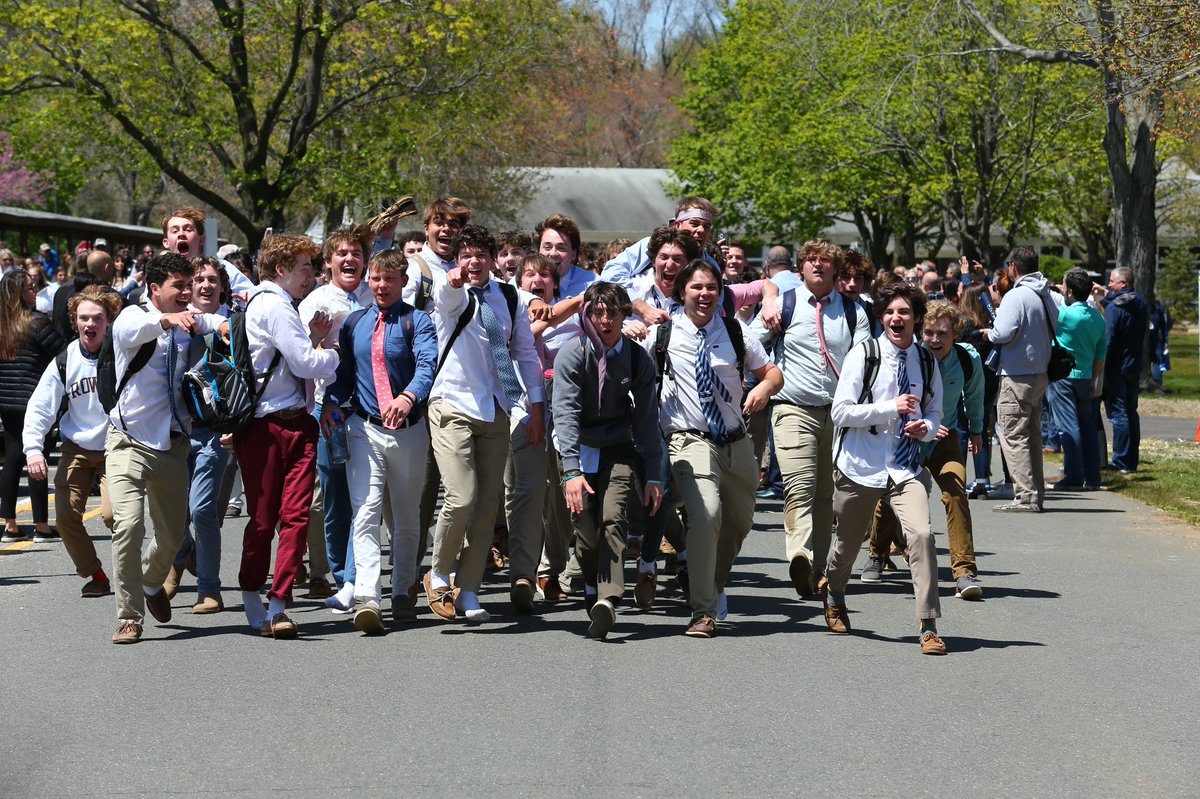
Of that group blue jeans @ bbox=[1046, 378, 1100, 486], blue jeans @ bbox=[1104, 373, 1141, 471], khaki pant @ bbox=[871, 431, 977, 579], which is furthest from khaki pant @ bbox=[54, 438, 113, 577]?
blue jeans @ bbox=[1104, 373, 1141, 471]

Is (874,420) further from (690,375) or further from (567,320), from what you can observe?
(567,320)

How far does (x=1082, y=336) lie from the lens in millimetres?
15828

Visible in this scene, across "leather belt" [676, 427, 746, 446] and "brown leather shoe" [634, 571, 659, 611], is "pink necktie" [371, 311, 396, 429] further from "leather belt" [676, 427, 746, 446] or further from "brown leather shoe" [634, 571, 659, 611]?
"brown leather shoe" [634, 571, 659, 611]

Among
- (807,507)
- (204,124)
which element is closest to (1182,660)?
(807,507)

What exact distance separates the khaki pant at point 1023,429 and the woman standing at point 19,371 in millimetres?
7336

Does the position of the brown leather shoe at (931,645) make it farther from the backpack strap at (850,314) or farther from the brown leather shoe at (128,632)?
the brown leather shoe at (128,632)

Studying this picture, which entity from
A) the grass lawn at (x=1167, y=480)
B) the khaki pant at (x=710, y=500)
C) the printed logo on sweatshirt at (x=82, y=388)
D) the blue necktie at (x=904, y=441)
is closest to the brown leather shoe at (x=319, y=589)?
the printed logo on sweatshirt at (x=82, y=388)

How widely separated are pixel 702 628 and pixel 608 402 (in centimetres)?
120

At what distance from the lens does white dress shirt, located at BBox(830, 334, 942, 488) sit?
26.4ft

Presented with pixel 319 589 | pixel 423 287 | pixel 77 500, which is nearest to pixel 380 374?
pixel 423 287

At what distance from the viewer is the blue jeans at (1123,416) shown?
16.8 meters

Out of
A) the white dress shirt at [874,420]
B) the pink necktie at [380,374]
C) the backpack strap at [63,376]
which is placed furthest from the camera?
the backpack strap at [63,376]

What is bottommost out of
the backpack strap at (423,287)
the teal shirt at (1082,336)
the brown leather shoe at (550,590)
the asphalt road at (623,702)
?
the asphalt road at (623,702)

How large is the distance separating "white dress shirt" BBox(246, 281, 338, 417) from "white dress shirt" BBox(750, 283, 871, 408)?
283 centimetres
